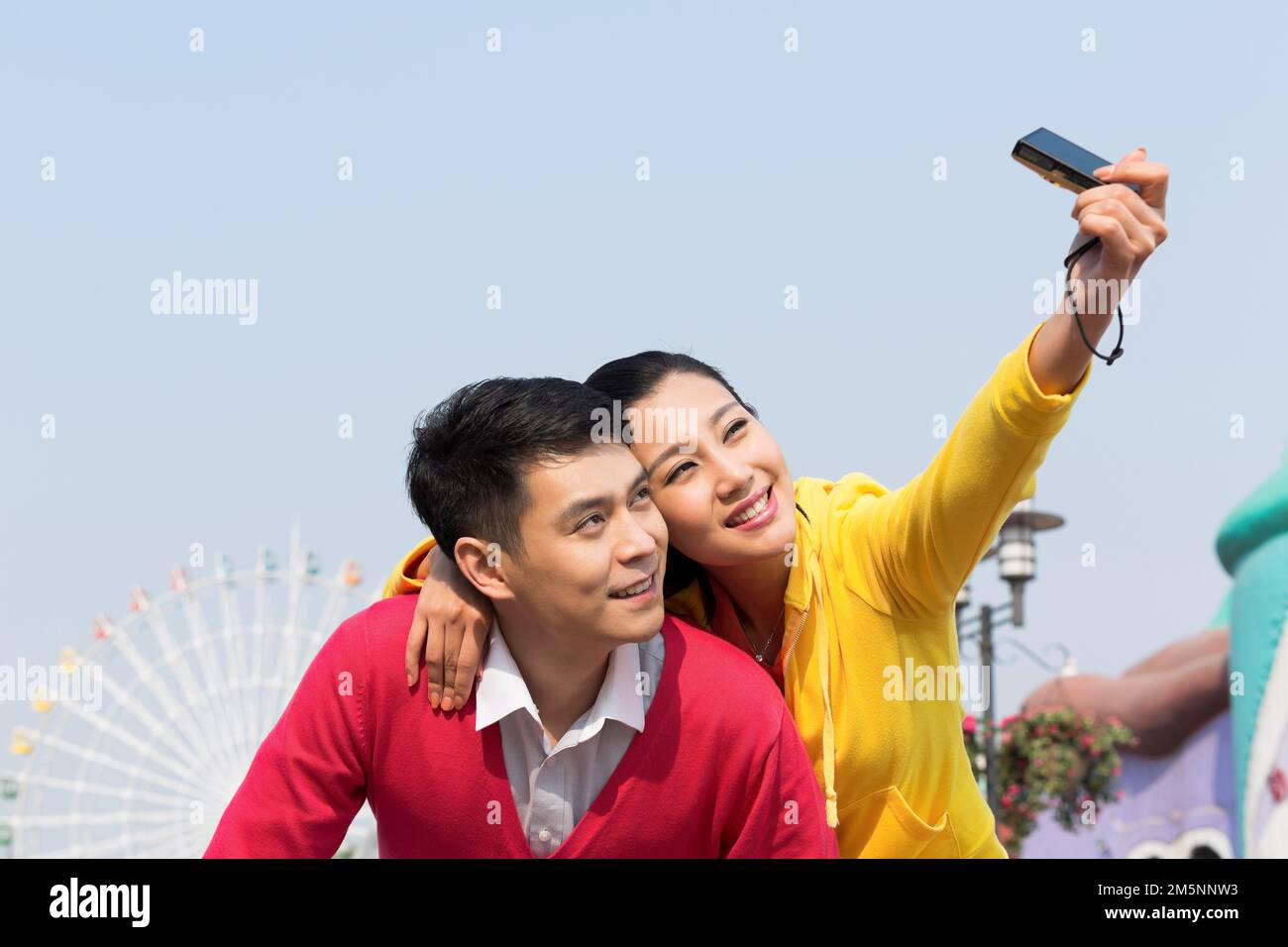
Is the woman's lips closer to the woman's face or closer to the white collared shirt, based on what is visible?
the woman's face

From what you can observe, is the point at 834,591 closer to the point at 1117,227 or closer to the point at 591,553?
the point at 591,553

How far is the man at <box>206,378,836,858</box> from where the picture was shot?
9.86ft

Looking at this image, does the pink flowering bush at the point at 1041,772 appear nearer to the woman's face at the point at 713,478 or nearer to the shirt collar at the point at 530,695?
the woman's face at the point at 713,478

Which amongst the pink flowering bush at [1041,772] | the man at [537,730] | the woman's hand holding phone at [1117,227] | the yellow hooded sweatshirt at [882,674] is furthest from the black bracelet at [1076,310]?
the pink flowering bush at [1041,772]

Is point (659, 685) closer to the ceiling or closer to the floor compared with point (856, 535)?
closer to the floor

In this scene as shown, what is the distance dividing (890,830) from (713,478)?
949 mm

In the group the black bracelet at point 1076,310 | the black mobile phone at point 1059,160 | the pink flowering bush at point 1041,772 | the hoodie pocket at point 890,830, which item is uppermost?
the black mobile phone at point 1059,160

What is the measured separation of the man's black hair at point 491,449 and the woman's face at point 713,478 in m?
0.20

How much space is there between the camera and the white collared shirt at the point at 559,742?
3.06 meters
